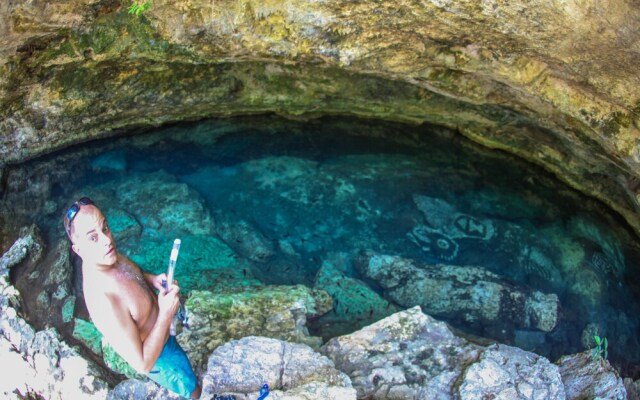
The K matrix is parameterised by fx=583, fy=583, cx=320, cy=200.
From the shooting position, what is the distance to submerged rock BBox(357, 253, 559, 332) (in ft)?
20.0

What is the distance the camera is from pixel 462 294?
6281 mm

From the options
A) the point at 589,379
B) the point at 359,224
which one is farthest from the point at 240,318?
the point at 589,379

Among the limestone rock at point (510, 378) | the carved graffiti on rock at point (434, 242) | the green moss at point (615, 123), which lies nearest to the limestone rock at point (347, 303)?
the carved graffiti on rock at point (434, 242)

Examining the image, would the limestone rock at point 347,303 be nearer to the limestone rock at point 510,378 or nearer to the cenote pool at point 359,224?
the cenote pool at point 359,224

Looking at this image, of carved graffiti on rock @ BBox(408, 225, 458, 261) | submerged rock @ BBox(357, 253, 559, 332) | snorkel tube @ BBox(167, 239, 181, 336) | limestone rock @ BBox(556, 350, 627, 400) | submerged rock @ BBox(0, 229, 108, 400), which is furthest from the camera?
carved graffiti on rock @ BBox(408, 225, 458, 261)

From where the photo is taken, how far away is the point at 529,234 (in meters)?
6.96

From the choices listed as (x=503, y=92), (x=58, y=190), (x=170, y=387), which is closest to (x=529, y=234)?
(x=503, y=92)

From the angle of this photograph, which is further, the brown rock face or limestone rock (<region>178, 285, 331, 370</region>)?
limestone rock (<region>178, 285, 331, 370</region>)

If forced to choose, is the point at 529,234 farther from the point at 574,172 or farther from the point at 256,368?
the point at 256,368

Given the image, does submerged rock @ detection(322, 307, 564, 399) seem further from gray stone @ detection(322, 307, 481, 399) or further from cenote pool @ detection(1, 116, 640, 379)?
cenote pool @ detection(1, 116, 640, 379)

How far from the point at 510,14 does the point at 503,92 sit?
6.13 ft

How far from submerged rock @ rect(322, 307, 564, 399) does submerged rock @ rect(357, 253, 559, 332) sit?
117cm

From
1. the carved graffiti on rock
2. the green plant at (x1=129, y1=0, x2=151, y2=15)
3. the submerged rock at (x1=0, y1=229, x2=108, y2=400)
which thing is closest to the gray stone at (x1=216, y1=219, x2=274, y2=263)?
the carved graffiti on rock

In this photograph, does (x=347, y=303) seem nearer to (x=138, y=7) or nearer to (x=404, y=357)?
(x=404, y=357)
